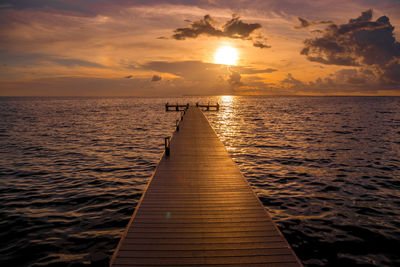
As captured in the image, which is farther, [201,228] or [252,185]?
[252,185]

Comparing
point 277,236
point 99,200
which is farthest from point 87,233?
point 277,236

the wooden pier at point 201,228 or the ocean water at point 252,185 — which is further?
the ocean water at point 252,185

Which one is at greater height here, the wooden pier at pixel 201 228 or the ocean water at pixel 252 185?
the wooden pier at pixel 201 228

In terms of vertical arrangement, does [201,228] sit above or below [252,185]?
above

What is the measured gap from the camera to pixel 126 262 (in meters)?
4.50

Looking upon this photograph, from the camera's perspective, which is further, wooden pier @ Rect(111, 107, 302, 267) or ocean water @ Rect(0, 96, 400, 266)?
ocean water @ Rect(0, 96, 400, 266)

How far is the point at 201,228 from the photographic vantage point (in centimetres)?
576

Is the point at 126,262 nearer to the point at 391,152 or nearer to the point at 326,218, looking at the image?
the point at 326,218

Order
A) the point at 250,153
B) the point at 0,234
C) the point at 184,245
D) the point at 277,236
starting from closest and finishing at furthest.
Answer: the point at 184,245, the point at 277,236, the point at 0,234, the point at 250,153

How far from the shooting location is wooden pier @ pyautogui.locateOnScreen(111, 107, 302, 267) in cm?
466

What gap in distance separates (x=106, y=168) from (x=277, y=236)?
39.5ft

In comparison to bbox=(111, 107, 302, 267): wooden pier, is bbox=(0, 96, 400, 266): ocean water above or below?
below

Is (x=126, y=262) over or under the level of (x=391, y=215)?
over

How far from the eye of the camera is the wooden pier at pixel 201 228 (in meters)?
4.66
